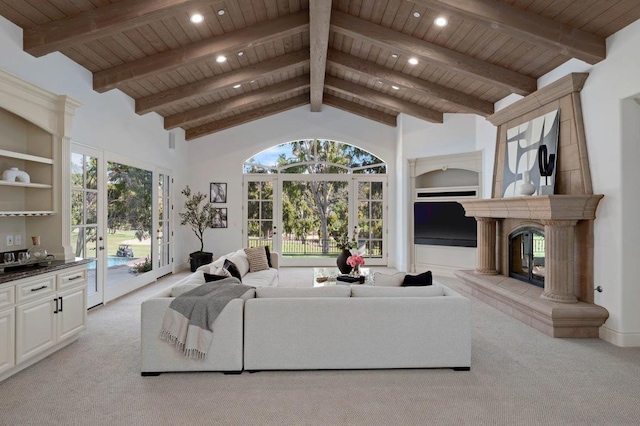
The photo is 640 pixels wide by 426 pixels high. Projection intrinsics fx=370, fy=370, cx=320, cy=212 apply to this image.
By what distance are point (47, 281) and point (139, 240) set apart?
3.10m

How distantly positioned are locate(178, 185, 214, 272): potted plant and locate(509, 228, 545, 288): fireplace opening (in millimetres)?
5663

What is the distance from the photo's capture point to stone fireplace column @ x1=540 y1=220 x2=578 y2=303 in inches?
161

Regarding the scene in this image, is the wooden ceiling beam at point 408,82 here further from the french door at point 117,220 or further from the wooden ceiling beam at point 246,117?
the french door at point 117,220

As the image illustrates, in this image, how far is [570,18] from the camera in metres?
3.64

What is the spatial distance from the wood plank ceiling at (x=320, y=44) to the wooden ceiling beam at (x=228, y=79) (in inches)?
0.6

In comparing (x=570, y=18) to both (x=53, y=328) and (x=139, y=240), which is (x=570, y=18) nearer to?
(x=53, y=328)

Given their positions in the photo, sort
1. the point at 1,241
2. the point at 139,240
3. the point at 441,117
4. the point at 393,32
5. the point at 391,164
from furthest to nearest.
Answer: the point at 391,164, the point at 441,117, the point at 139,240, the point at 393,32, the point at 1,241

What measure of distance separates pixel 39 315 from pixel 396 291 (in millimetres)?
3102

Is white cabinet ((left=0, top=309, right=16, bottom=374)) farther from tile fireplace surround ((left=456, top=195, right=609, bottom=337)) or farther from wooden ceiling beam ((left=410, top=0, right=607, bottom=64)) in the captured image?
tile fireplace surround ((left=456, top=195, right=609, bottom=337))

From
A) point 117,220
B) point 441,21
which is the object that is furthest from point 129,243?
point 441,21

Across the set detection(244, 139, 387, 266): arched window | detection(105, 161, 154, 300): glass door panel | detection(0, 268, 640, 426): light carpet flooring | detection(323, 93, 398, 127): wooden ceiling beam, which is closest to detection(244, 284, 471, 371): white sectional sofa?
detection(0, 268, 640, 426): light carpet flooring

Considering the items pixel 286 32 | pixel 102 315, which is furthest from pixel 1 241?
pixel 286 32

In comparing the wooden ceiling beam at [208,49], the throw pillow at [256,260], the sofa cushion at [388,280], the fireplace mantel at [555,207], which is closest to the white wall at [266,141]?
the throw pillow at [256,260]

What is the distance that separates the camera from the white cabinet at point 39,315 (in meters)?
2.88
